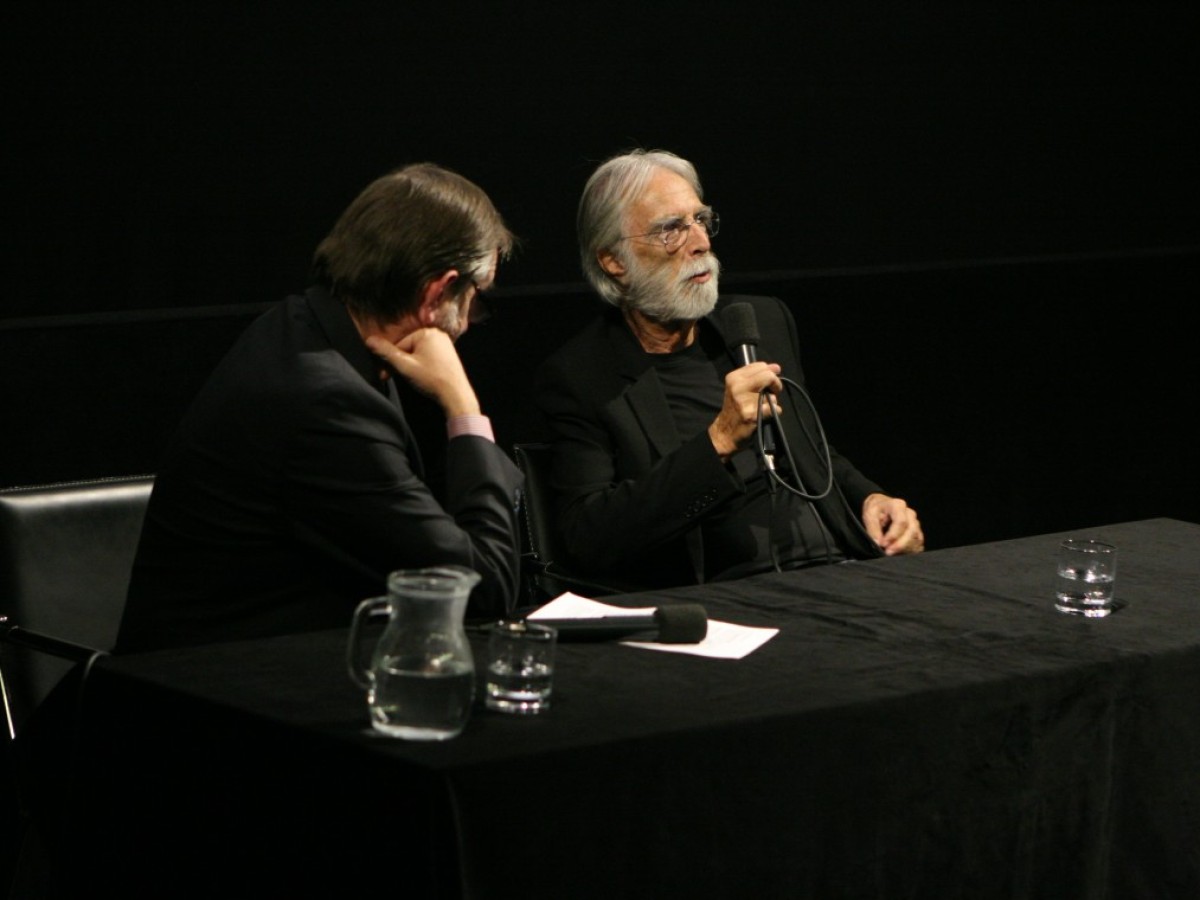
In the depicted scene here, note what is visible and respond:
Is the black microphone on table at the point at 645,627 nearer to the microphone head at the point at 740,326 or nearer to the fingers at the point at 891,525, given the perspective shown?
the microphone head at the point at 740,326

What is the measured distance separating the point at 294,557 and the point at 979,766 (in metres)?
0.99

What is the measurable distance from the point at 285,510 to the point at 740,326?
3.53ft

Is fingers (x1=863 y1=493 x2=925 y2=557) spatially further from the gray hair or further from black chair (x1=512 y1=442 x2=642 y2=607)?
the gray hair

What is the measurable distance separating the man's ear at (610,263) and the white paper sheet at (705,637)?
1202mm

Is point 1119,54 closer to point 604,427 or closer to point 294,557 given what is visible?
point 604,427

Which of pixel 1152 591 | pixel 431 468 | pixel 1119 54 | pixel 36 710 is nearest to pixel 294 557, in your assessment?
pixel 36 710

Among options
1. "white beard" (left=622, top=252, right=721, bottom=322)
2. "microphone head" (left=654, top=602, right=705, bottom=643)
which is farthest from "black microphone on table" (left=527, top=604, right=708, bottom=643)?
"white beard" (left=622, top=252, right=721, bottom=322)

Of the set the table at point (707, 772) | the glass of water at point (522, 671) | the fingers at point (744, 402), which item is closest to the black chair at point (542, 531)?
the fingers at point (744, 402)

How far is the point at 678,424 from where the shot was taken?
3.57m

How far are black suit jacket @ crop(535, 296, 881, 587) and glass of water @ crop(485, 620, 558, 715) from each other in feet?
3.99

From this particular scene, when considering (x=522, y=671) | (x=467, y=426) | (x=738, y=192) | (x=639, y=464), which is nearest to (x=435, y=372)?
(x=467, y=426)

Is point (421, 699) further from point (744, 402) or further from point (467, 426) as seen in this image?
point (744, 402)

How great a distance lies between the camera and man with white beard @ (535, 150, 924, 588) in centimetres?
320

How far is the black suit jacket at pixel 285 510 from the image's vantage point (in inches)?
95.7
